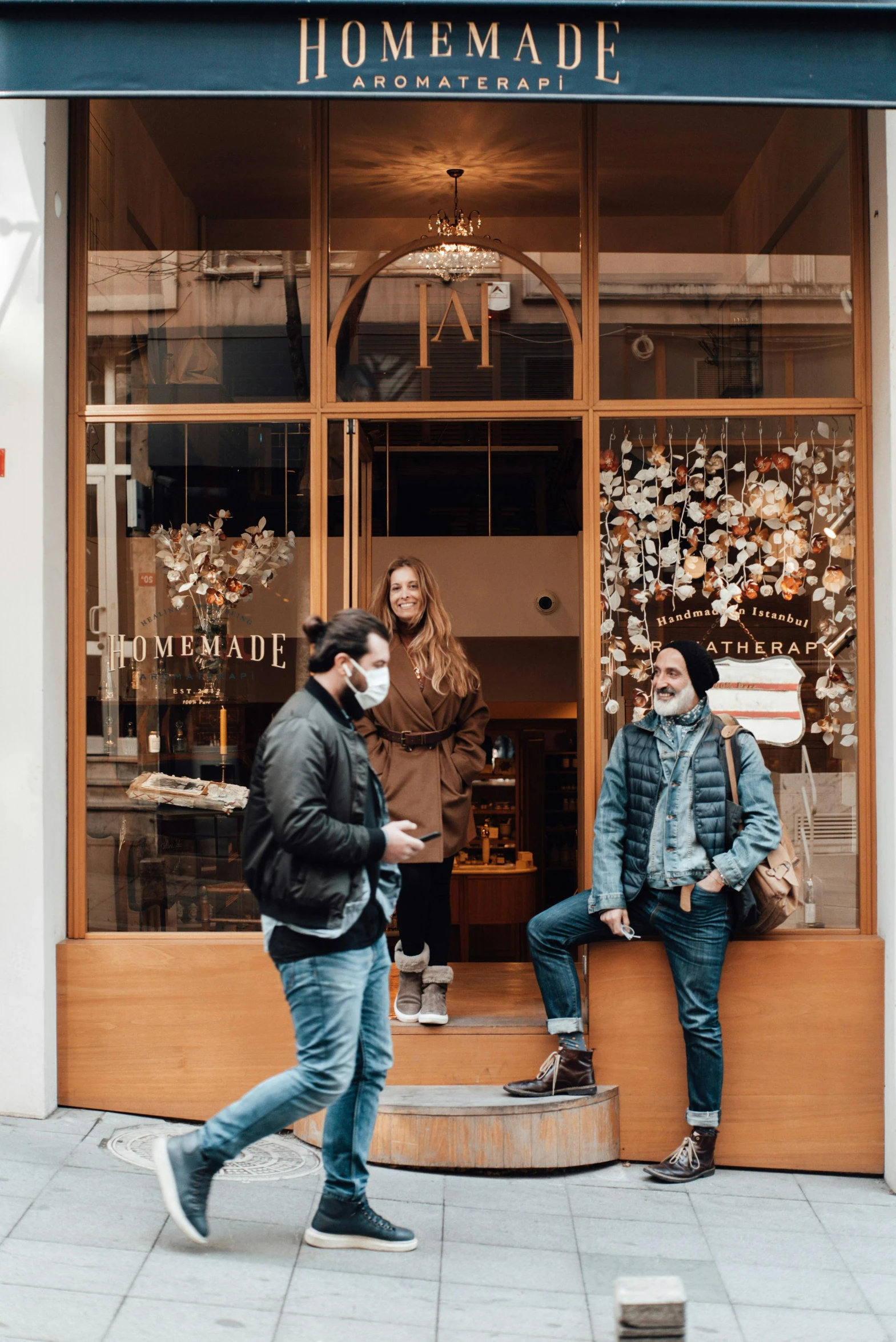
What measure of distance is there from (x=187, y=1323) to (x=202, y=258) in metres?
4.29

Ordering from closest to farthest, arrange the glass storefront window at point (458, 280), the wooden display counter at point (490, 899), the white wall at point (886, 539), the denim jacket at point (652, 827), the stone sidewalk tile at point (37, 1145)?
the stone sidewalk tile at point (37, 1145)
the denim jacket at point (652, 827)
the white wall at point (886, 539)
the glass storefront window at point (458, 280)
the wooden display counter at point (490, 899)

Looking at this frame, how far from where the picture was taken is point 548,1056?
5254mm

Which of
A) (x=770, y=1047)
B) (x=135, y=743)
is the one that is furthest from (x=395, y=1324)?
(x=135, y=743)

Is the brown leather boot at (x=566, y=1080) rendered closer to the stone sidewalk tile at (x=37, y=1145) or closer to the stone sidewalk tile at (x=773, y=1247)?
the stone sidewalk tile at (x=773, y=1247)

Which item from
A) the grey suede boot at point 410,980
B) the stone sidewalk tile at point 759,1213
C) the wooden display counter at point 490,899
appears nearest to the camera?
the stone sidewalk tile at point 759,1213

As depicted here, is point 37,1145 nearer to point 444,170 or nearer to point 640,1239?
point 640,1239

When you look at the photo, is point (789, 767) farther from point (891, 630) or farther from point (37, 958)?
point (37, 958)

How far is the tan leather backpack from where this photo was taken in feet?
16.2

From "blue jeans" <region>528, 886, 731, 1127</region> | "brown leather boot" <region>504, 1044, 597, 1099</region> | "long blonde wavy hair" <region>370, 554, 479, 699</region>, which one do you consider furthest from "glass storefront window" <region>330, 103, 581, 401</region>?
"brown leather boot" <region>504, 1044, 597, 1099</region>

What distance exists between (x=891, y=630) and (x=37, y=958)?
3.66 m

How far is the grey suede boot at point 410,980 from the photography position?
542 cm

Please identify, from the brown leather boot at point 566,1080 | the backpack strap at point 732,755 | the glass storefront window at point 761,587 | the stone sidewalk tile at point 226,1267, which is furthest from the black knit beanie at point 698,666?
the stone sidewalk tile at point 226,1267

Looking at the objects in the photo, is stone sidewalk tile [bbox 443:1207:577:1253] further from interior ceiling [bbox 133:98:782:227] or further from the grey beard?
interior ceiling [bbox 133:98:782:227]

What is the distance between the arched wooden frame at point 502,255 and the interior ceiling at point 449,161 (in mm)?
143
